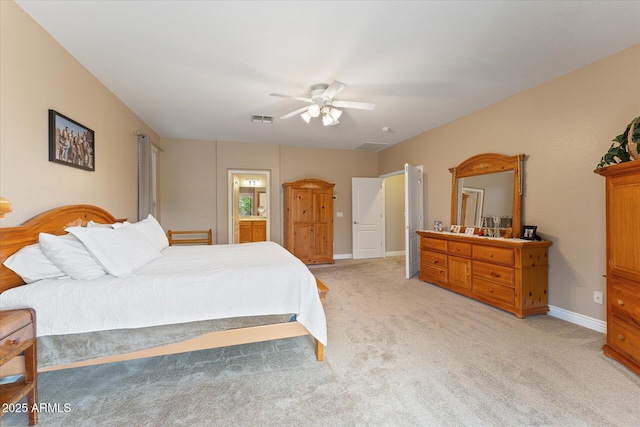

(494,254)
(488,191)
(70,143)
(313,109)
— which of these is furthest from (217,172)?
(494,254)

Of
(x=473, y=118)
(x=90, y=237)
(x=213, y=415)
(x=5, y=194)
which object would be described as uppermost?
(x=473, y=118)

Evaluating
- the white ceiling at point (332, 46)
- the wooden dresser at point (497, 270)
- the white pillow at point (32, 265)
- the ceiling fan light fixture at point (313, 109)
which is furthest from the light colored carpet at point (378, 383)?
the white ceiling at point (332, 46)

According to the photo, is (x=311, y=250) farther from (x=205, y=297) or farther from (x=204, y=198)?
(x=205, y=297)

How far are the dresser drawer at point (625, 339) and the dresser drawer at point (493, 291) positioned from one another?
2.78ft

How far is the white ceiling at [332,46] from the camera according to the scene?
1.89 m

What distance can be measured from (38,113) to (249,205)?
19.6 feet

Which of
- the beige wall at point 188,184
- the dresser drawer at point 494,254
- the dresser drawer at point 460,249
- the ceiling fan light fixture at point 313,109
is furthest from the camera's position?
the beige wall at point 188,184

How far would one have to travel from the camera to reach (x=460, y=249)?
367cm

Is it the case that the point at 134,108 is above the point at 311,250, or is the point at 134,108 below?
above

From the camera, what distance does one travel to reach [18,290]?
1.60m

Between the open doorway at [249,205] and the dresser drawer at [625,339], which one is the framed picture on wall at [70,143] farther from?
the dresser drawer at [625,339]

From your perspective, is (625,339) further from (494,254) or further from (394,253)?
(394,253)

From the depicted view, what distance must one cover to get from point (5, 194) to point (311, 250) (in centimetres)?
440

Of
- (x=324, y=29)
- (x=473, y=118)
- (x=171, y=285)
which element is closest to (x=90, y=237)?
(x=171, y=285)
